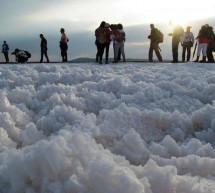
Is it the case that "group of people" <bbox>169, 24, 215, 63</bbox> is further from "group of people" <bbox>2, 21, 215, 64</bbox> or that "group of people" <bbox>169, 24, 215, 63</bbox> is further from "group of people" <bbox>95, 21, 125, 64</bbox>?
"group of people" <bbox>95, 21, 125, 64</bbox>

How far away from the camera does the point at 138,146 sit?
3.89 m

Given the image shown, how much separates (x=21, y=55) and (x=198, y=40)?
10002 mm

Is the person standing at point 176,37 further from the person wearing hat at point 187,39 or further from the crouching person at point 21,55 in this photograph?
the crouching person at point 21,55

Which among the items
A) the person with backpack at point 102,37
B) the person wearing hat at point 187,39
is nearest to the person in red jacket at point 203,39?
the person wearing hat at point 187,39

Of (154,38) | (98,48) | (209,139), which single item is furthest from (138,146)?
(154,38)

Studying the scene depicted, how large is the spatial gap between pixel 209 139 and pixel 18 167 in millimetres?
2580

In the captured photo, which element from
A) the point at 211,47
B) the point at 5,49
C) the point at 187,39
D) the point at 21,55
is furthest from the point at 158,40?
the point at 5,49

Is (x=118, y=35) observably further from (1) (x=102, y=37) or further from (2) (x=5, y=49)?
(2) (x=5, y=49)

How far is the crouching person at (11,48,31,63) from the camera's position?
21938mm

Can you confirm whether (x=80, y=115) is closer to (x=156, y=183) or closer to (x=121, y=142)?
(x=121, y=142)

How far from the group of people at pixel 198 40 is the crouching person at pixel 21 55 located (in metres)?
8.63

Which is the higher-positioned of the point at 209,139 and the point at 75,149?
the point at 75,149

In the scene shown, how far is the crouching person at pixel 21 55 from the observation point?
21938 mm

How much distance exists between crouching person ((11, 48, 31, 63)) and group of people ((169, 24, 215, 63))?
8.63m
